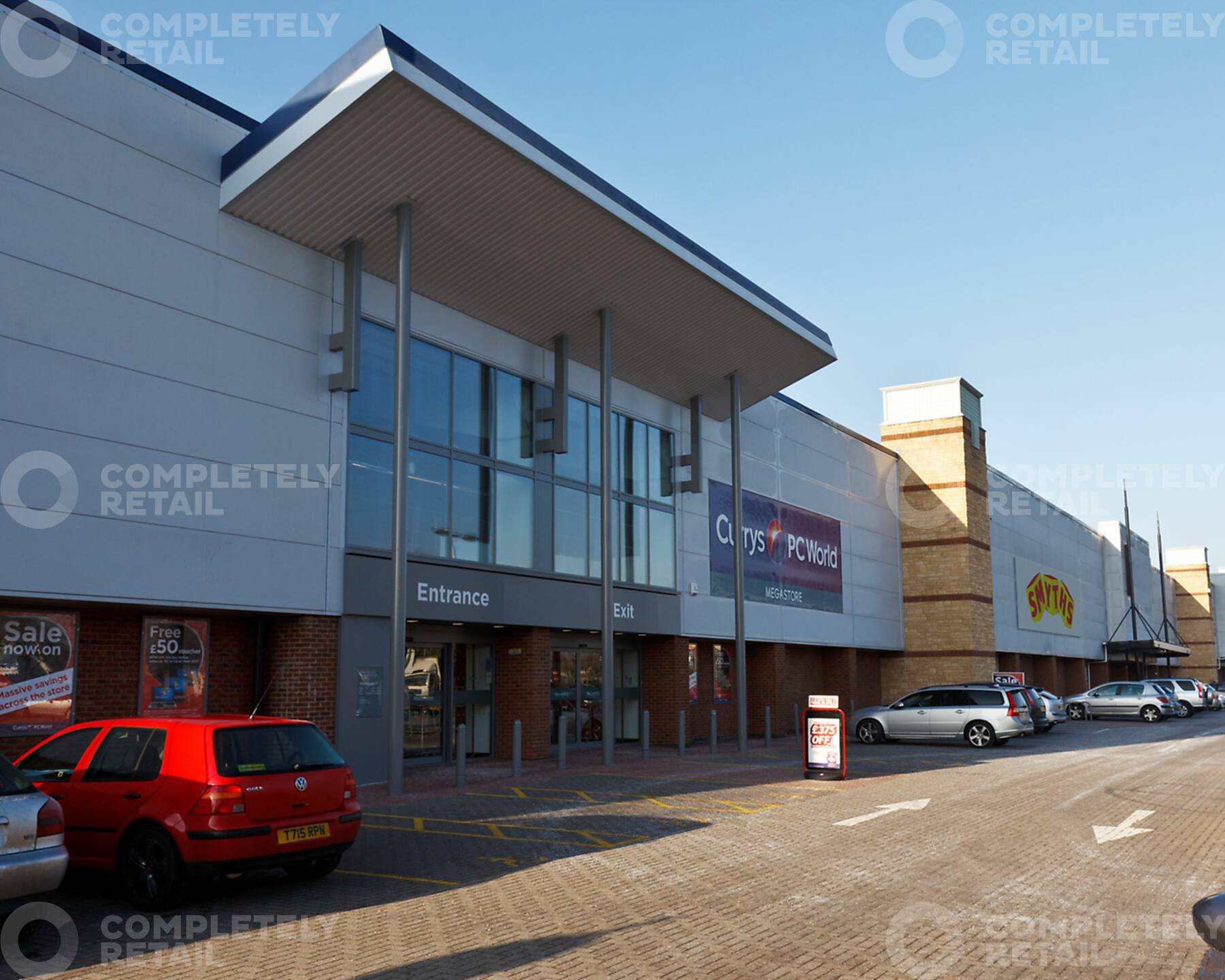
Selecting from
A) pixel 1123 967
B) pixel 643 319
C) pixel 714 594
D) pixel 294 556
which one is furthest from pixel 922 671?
pixel 1123 967

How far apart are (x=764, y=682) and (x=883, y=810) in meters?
17.1

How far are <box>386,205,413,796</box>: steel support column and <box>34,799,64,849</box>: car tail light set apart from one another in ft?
28.4

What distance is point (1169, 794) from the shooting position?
16094 millimetres

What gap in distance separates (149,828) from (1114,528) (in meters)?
73.0

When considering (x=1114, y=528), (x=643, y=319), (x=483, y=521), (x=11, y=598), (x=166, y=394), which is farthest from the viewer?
(x=1114, y=528)

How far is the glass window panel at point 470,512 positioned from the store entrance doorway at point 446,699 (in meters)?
2.03

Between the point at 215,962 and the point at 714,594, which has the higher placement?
the point at 714,594

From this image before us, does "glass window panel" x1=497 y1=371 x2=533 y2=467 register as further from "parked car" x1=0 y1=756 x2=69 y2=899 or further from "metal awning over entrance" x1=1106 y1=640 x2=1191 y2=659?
"metal awning over entrance" x1=1106 y1=640 x2=1191 y2=659

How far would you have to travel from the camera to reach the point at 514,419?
21766 millimetres

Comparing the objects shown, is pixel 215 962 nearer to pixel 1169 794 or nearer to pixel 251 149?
pixel 251 149

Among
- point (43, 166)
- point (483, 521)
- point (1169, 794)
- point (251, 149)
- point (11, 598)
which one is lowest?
point (1169, 794)

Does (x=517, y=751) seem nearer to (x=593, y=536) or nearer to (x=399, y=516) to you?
(x=399, y=516)

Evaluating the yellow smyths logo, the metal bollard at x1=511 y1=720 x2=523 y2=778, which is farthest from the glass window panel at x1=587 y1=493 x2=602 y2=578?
the yellow smyths logo

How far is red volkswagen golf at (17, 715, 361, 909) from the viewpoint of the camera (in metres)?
8.59
